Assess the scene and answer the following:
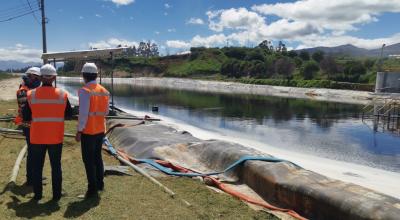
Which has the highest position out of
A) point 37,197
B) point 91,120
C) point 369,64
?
point 369,64

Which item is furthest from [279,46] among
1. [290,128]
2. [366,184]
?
[366,184]

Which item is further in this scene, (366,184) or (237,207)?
(366,184)

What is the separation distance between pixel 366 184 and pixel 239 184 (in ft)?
16.3

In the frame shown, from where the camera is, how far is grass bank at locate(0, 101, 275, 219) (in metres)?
5.71

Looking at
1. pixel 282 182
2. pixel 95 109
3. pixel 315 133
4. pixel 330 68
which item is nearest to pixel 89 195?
pixel 95 109

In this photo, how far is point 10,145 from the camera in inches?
431

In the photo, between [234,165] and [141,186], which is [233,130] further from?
[141,186]

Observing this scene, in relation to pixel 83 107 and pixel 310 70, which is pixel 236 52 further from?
pixel 83 107

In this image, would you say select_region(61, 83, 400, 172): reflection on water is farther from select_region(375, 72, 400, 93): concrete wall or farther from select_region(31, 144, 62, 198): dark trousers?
select_region(375, 72, 400, 93): concrete wall

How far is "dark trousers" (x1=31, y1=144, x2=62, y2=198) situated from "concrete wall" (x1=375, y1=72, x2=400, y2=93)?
49.8 meters

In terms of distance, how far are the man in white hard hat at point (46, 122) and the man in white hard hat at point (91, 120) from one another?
0.99 ft

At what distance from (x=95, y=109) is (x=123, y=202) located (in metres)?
1.57

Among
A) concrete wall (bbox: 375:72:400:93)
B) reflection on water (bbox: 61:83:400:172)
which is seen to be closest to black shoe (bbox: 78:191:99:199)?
reflection on water (bbox: 61:83:400:172)

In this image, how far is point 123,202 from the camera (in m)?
6.29
